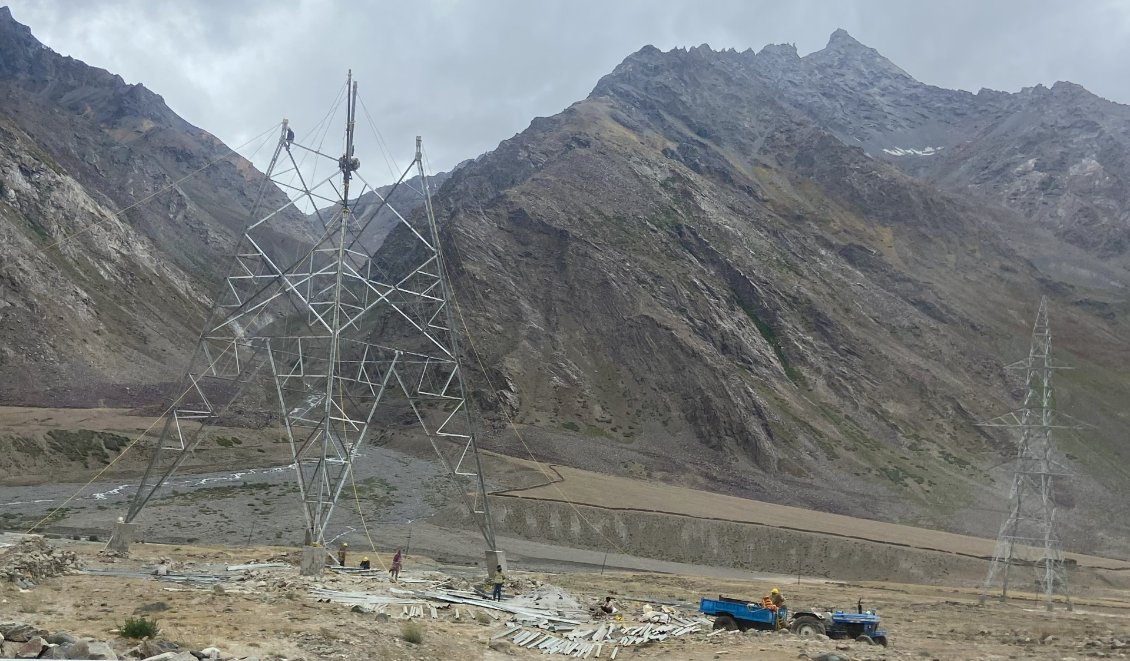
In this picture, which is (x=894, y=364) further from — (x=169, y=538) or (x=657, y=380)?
(x=169, y=538)

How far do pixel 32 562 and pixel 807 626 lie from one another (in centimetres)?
1855

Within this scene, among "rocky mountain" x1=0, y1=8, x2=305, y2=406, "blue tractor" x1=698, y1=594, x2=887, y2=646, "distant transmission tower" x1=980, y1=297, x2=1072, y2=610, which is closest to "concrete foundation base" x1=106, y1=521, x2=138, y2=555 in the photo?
"blue tractor" x1=698, y1=594, x2=887, y2=646

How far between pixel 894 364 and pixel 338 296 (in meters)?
104

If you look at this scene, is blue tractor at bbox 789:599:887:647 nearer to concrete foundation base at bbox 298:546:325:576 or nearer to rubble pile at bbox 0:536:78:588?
concrete foundation base at bbox 298:546:325:576

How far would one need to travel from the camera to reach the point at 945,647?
1895cm

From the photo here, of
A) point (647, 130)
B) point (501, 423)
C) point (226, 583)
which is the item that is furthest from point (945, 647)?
point (647, 130)

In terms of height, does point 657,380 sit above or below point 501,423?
above

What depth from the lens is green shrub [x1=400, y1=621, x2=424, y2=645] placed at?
1519cm

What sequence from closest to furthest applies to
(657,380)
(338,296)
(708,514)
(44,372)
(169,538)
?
(338,296) < (169,538) < (708,514) < (44,372) < (657,380)

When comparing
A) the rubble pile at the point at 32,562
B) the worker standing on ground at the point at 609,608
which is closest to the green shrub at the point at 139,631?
the rubble pile at the point at 32,562

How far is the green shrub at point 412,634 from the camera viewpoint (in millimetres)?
15188

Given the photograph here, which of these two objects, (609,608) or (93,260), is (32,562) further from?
(93,260)

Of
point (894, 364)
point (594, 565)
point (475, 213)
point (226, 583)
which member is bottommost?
point (594, 565)

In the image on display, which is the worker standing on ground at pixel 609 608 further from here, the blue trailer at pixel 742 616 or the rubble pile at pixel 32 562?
the rubble pile at pixel 32 562
